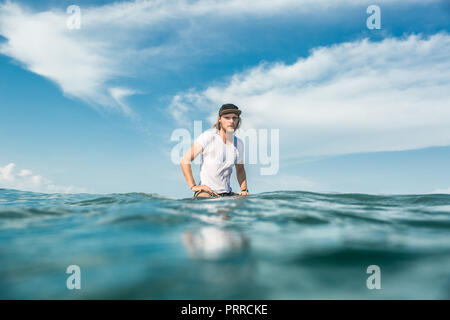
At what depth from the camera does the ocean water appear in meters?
2.45

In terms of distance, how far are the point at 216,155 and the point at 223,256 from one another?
4705 millimetres

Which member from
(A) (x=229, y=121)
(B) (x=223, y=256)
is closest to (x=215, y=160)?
(A) (x=229, y=121)

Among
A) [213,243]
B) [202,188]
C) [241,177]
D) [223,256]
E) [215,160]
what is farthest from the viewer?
[241,177]

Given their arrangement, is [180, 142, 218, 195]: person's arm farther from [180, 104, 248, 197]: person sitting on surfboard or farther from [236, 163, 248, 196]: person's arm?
[236, 163, 248, 196]: person's arm

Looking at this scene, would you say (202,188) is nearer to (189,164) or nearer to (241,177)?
(189,164)

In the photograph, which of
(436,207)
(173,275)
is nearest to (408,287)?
(173,275)

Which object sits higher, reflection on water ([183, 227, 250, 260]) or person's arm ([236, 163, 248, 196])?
person's arm ([236, 163, 248, 196])

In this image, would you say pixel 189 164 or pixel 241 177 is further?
pixel 241 177

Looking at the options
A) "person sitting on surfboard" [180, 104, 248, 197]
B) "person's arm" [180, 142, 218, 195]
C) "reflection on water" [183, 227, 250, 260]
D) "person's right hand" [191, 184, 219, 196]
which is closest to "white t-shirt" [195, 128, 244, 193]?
"person sitting on surfboard" [180, 104, 248, 197]

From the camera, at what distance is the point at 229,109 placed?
766 cm

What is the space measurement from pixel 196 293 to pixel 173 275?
37cm
